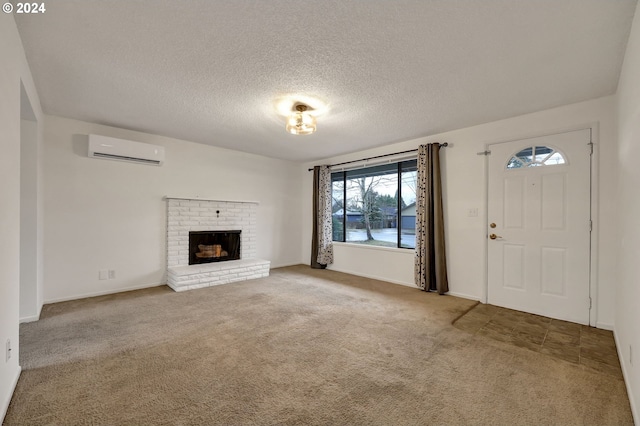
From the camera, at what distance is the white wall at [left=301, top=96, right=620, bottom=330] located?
Answer: 2.84 metres

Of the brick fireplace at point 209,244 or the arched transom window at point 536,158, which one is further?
the brick fireplace at point 209,244

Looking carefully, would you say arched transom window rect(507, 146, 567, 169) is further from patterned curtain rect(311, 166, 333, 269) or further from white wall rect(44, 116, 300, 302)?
white wall rect(44, 116, 300, 302)

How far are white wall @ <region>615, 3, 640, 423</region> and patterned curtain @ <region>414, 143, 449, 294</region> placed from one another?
1933mm

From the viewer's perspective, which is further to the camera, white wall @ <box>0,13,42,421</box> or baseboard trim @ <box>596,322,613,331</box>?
baseboard trim @ <box>596,322,613,331</box>

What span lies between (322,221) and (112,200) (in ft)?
11.5

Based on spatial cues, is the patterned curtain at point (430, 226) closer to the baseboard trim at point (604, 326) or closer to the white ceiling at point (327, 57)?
the white ceiling at point (327, 57)

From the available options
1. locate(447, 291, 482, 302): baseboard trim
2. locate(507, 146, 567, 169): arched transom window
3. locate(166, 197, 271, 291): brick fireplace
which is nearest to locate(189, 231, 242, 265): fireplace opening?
locate(166, 197, 271, 291): brick fireplace

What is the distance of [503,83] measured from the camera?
259 cm

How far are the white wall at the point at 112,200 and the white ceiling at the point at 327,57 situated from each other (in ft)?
1.95

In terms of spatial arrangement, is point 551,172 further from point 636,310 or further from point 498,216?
point 636,310

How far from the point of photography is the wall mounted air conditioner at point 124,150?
12.0 feet

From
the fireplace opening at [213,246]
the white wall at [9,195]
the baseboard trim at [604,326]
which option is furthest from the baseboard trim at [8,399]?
the baseboard trim at [604,326]

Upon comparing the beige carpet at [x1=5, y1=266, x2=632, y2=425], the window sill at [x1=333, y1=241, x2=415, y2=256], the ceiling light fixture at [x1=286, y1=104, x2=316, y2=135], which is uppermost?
the ceiling light fixture at [x1=286, y1=104, x2=316, y2=135]

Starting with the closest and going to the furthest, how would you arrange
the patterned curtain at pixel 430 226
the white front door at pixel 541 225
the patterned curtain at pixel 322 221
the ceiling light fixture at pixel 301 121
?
the white front door at pixel 541 225 < the ceiling light fixture at pixel 301 121 < the patterned curtain at pixel 430 226 < the patterned curtain at pixel 322 221
